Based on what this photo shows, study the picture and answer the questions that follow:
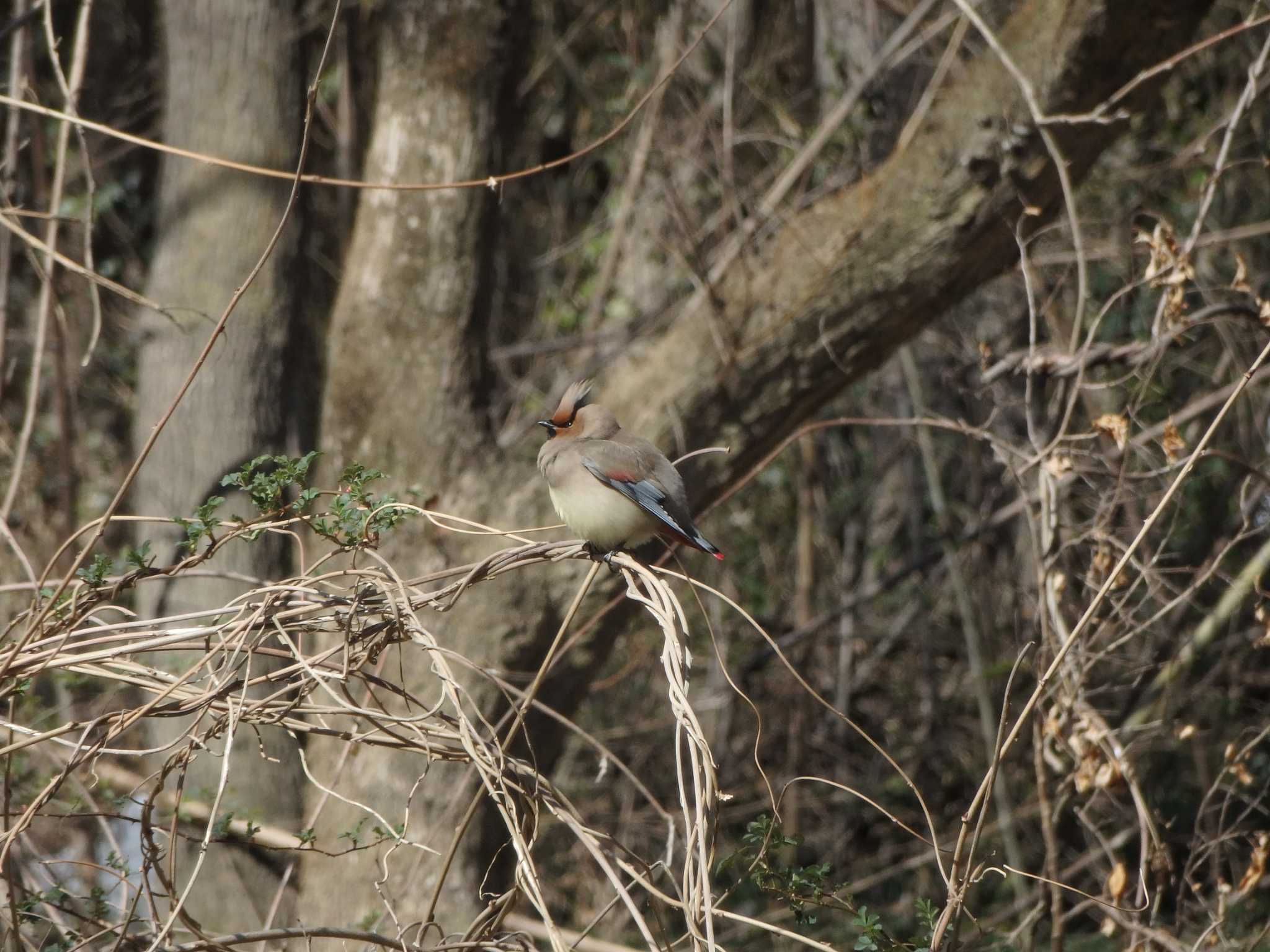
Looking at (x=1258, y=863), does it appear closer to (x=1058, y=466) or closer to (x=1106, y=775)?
(x=1106, y=775)

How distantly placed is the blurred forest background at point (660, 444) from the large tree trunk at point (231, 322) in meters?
0.02

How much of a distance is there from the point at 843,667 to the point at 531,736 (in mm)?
3369

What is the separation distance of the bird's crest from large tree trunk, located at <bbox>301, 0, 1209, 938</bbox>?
66 centimetres

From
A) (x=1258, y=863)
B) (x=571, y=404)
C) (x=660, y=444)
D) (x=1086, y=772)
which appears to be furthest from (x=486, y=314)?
(x=1258, y=863)

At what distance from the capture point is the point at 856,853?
26.1ft

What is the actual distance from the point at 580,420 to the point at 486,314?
1.33m

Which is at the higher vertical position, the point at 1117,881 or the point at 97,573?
the point at 97,573

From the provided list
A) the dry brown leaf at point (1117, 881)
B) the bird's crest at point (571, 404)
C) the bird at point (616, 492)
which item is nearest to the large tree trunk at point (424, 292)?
the bird's crest at point (571, 404)

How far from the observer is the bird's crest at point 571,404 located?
12.5 ft

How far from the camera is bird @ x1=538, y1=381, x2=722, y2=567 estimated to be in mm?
3387

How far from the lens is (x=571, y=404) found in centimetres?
383

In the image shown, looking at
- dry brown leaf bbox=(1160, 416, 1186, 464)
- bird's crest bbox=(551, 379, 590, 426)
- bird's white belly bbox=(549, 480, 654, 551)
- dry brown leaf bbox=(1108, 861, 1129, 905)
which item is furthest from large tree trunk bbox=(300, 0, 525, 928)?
dry brown leaf bbox=(1108, 861, 1129, 905)

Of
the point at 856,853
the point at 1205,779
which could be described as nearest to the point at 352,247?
the point at 1205,779

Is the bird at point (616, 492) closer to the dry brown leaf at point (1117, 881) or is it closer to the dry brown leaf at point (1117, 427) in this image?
the dry brown leaf at point (1117, 427)
